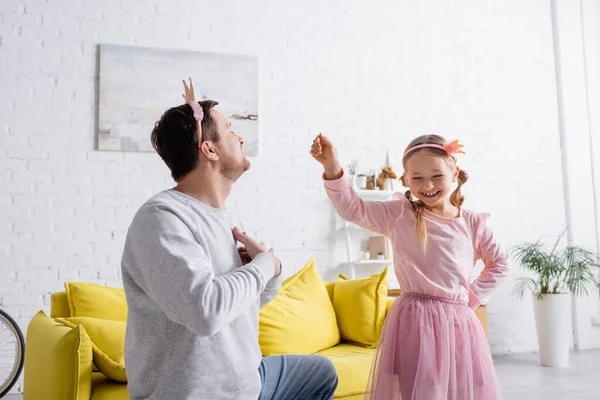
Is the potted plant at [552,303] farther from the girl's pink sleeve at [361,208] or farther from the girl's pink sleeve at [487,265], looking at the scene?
the girl's pink sleeve at [361,208]

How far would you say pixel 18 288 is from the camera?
3.87m

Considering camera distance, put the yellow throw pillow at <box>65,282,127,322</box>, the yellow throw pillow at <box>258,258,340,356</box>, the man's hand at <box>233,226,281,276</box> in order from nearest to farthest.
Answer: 1. the man's hand at <box>233,226,281,276</box>
2. the yellow throw pillow at <box>65,282,127,322</box>
3. the yellow throw pillow at <box>258,258,340,356</box>

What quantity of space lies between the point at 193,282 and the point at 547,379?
3517mm

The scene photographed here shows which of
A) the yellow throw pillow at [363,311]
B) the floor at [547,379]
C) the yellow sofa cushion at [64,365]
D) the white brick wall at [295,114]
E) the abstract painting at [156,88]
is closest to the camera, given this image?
the yellow sofa cushion at [64,365]

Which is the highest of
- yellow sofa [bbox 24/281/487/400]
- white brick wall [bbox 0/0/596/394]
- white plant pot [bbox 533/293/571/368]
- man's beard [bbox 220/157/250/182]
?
white brick wall [bbox 0/0/596/394]

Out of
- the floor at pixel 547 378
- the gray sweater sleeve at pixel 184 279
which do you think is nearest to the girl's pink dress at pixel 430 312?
the gray sweater sleeve at pixel 184 279

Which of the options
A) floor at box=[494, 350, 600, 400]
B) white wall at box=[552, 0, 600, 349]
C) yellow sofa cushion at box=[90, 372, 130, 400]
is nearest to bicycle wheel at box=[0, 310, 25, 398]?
yellow sofa cushion at box=[90, 372, 130, 400]

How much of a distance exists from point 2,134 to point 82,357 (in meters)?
2.49

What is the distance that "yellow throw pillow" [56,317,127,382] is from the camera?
84.8 inches

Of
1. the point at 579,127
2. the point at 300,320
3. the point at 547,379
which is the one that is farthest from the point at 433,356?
the point at 579,127

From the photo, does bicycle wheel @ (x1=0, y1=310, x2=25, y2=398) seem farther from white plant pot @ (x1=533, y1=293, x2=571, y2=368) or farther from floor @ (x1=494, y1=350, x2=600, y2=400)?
white plant pot @ (x1=533, y1=293, x2=571, y2=368)

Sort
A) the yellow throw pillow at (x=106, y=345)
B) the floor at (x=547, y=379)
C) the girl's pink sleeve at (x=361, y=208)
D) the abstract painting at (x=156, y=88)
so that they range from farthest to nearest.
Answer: the abstract painting at (x=156, y=88) < the floor at (x=547, y=379) < the yellow throw pillow at (x=106, y=345) < the girl's pink sleeve at (x=361, y=208)

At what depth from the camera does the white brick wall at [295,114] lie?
13.1 feet

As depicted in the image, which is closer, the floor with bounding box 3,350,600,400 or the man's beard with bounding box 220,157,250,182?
the man's beard with bounding box 220,157,250,182
